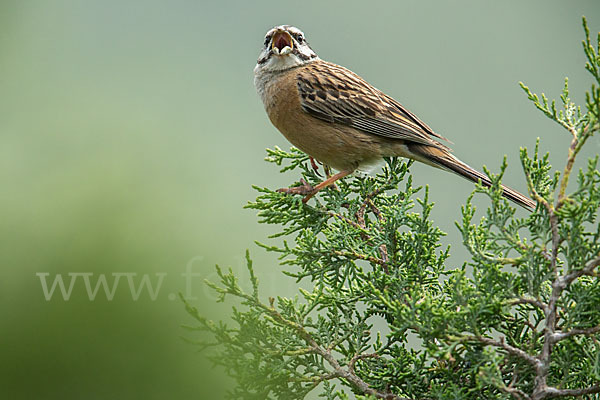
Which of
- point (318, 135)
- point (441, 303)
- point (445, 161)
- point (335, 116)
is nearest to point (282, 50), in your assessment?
point (335, 116)

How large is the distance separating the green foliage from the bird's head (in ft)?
6.05

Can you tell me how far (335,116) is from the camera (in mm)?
5105

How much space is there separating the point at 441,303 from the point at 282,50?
10.3ft

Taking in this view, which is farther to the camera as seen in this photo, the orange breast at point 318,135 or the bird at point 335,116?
the orange breast at point 318,135

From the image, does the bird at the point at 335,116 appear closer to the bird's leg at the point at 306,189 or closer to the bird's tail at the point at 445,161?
the bird's tail at the point at 445,161

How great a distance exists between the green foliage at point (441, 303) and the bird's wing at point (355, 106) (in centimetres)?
106

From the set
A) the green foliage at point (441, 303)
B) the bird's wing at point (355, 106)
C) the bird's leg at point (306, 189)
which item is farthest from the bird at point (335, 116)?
the green foliage at point (441, 303)

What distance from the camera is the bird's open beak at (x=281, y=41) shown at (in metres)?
5.47

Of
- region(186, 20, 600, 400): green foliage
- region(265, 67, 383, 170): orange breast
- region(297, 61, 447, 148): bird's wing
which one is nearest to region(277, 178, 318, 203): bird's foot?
region(186, 20, 600, 400): green foliage

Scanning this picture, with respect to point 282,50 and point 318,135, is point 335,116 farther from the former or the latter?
point 282,50

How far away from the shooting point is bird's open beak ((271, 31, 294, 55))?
215 inches

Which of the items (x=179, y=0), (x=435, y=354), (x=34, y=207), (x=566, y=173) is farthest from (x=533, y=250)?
(x=179, y=0)

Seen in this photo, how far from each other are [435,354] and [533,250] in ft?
1.93

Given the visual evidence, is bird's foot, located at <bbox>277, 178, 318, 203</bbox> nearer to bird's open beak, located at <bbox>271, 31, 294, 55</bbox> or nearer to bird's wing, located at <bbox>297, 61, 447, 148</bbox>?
bird's wing, located at <bbox>297, 61, 447, 148</bbox>
